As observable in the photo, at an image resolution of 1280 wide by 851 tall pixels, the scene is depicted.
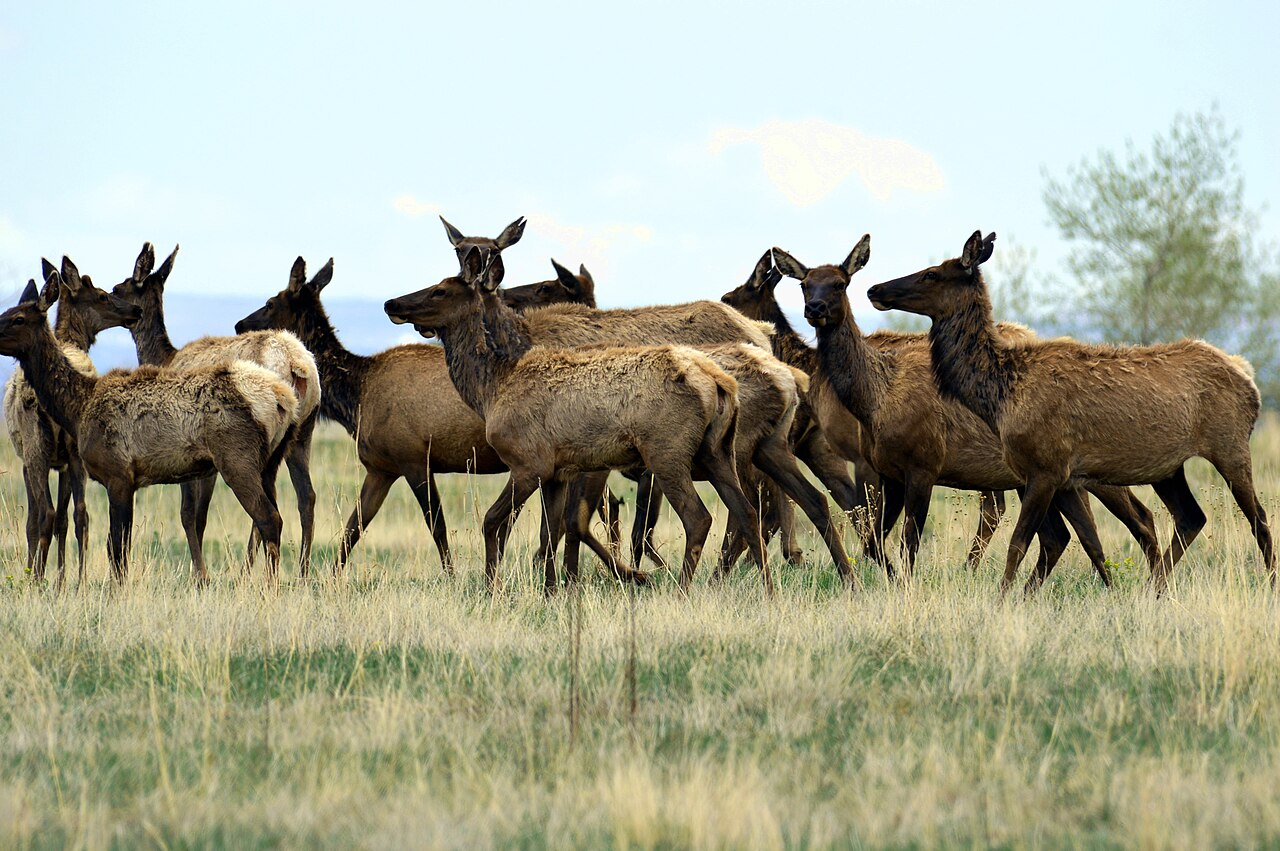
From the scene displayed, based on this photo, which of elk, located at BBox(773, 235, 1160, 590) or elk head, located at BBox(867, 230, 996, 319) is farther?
elk, located at BBox(773, 235, 1160, 590)

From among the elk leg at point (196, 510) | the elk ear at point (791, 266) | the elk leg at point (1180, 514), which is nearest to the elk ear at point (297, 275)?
the elk leg at point (196, 510)

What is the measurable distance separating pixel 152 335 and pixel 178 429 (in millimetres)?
3117

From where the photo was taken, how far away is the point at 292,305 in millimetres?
12930

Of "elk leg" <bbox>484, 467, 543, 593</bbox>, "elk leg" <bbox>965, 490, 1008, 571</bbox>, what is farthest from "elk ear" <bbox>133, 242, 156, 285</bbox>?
"elk leg" <bbox>965, 490, 1008, 571</bbox>

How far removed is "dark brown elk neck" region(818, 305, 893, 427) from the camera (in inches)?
426

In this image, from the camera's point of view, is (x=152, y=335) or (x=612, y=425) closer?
(x=612, y=425)

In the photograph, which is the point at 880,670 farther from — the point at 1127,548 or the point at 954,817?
the point at 1127,548

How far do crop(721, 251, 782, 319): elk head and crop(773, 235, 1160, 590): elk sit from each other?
2.46 metres

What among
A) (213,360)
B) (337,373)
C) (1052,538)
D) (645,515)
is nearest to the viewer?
(1052,538)

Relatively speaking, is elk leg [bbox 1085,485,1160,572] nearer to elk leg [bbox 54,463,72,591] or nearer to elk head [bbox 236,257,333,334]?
elk head [bbox 236,257,333,334]

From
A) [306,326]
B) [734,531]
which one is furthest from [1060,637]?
[306,326]

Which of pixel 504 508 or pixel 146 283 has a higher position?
pixel 146 283

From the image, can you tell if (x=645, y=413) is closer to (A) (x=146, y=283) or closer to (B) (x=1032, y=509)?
(B) (x=1032, y=509)

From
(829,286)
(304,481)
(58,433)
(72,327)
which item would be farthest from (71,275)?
(829,286)
